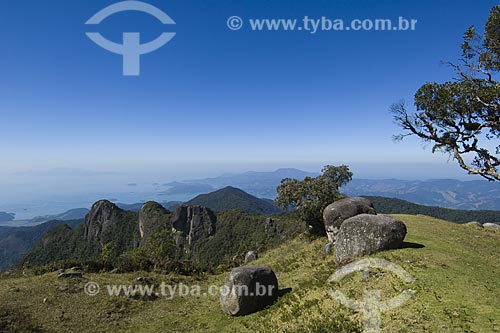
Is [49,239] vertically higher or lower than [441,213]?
lower

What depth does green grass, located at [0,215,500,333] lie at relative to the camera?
37.1 ft

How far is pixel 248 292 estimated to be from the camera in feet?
56.7

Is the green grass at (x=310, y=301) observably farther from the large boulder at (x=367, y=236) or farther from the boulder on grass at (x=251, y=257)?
the boulder on grass at (x=251, y=257)

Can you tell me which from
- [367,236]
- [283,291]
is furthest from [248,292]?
[367,236]

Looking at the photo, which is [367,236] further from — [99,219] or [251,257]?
[99,219]

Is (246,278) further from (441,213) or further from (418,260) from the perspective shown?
(441,213)

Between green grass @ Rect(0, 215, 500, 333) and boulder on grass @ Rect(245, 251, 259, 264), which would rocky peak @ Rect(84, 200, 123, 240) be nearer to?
boulder on grass @ Rect(245, 251, 259, 264)

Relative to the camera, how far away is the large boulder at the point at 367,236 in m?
18.9

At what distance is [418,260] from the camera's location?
17.1 metres

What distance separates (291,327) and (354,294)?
3.47 meters

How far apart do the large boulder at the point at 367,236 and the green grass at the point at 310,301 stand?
2.93 feet

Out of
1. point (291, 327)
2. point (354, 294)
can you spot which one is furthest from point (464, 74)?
point (291, 327)

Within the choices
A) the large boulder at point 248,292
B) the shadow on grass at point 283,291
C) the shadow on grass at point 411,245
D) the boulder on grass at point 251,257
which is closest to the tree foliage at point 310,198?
the boulder on grass at point 251,257

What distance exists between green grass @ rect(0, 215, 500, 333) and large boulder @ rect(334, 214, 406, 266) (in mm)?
893
